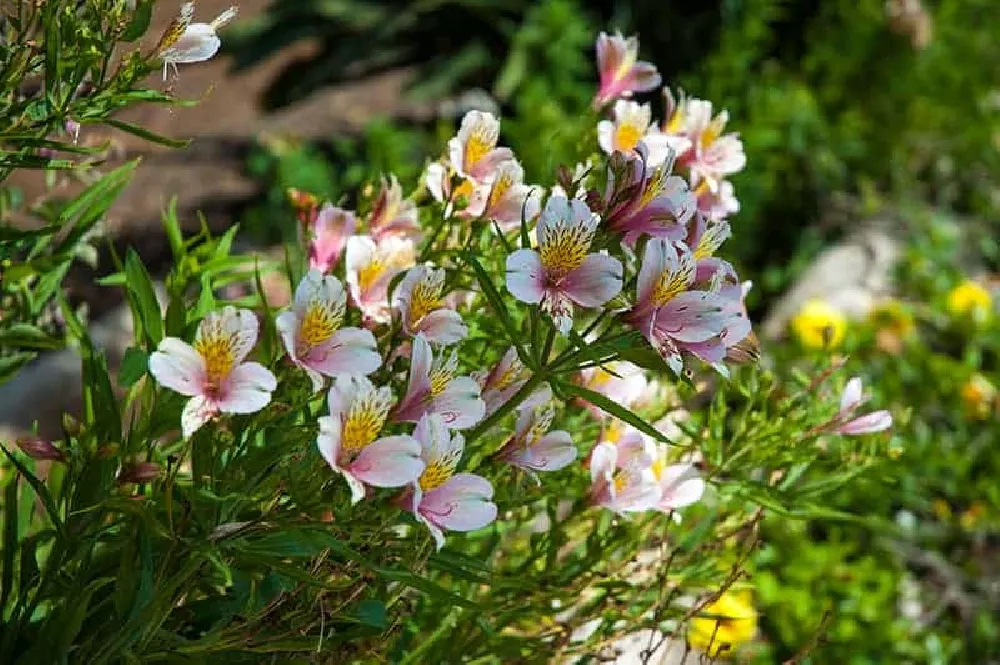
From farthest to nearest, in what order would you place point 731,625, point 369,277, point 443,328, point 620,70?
point 731,625 < point 620,70 < point 369,277 < point 443,328

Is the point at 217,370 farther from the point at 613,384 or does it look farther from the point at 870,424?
the point at 870,424

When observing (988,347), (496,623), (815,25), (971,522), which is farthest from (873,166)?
(496,623)

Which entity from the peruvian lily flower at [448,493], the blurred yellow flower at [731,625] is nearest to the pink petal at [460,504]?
the peruvian lily flower at [448,493]

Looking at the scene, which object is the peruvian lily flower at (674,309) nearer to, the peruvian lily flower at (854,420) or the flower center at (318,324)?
the flower center at (318,324)

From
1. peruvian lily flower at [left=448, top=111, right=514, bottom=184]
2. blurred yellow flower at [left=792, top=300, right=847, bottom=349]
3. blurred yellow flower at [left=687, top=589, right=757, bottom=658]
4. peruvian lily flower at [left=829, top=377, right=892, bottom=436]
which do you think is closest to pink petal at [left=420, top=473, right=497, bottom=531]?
peruvian lily flower at [left=448, top=111, right=514, bottom=184]

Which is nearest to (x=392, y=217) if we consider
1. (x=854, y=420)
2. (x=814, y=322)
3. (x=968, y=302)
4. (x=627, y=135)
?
(x=627, y=135)

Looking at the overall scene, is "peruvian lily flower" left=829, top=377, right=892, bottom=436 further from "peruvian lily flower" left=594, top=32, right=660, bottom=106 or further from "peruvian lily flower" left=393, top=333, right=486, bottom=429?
A: "peruvian lily flower" left=393, top=333, right=486, bottom=429

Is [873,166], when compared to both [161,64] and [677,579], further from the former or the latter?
[161,64]
